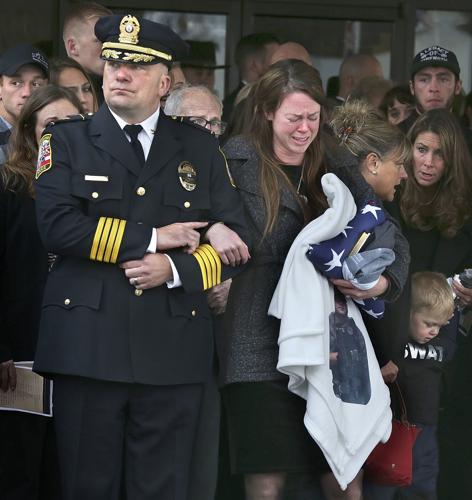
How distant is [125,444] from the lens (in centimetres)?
363

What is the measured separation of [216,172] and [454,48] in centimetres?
433

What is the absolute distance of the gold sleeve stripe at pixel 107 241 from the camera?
3.49 m

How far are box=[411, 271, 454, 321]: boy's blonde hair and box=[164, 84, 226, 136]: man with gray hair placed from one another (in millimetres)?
925

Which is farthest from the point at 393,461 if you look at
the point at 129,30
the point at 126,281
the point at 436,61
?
the point at 436,61

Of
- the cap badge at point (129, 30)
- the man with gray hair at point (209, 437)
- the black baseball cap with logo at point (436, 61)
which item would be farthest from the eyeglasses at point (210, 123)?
the black baseball cap with logo at point (436, 61)

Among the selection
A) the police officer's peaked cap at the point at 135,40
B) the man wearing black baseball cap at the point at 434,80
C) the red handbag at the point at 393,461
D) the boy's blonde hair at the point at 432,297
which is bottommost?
the red handbag at the point at 393,461

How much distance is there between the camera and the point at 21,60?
456 cm

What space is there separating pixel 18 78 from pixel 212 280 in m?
1.36

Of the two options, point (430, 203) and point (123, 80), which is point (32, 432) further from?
point (430, 203)

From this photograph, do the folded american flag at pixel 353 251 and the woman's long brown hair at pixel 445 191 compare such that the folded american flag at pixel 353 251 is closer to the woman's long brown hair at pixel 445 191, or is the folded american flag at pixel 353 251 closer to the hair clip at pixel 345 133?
the hair clip at pixel 345 133

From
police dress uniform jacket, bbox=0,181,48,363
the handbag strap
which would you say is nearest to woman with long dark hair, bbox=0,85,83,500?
police dress uniform jacket, bbox=0,181,48,363

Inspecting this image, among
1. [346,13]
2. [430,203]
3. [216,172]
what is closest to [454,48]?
[346,13]

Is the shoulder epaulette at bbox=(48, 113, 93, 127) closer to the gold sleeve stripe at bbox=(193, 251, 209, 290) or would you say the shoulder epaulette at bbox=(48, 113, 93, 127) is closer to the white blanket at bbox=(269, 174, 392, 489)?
the gold sleeve stripe at bbox=(193, 251, 209, 290)

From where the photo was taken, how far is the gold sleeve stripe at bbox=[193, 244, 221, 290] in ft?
11.8
